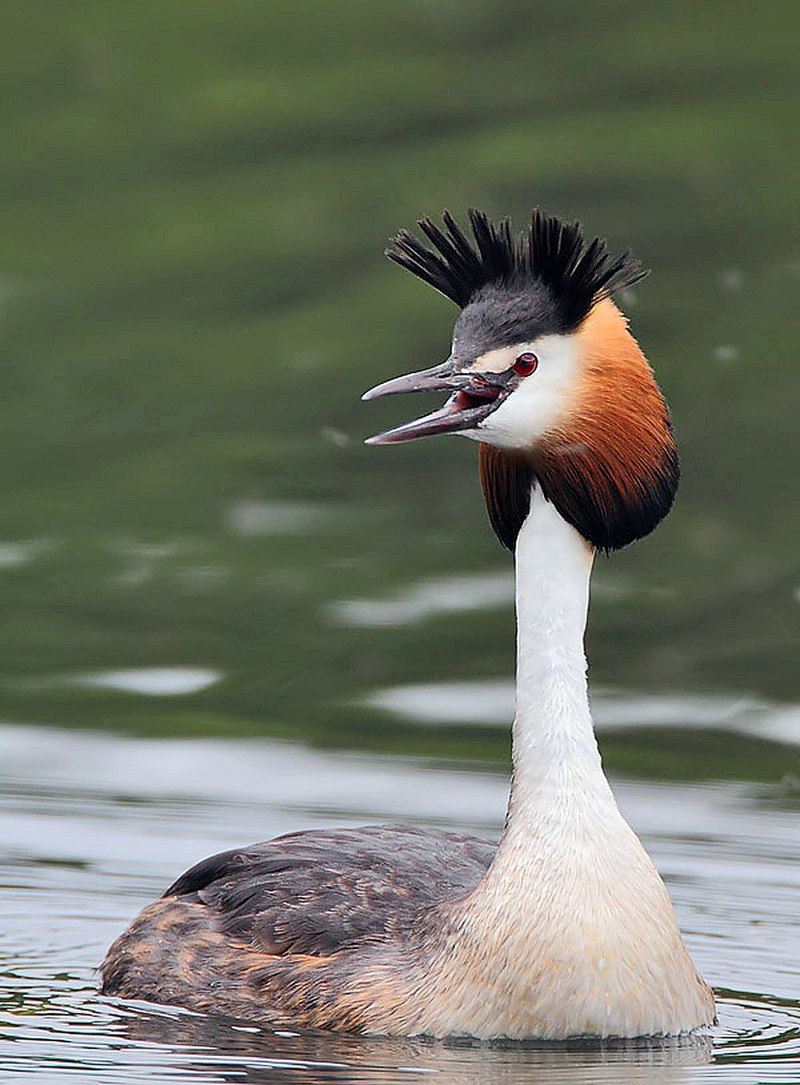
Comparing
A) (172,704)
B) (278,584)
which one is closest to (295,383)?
(278,584)

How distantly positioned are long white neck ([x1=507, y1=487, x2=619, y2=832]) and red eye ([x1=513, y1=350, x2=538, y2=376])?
1.21 feet

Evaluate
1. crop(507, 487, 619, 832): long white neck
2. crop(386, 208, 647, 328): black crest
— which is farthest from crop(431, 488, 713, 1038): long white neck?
crop(386, 208, 647, 328): black crest

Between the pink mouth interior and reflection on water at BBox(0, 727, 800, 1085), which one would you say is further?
the pink mouth interior

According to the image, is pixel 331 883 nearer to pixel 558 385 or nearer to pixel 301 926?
pixel 301 926

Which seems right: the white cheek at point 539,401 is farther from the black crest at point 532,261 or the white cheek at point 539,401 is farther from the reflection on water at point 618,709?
the reflection on water at point 618,709

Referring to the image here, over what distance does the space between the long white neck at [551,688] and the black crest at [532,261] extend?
63 centimetres

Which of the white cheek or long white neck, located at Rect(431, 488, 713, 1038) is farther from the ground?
the white cheek

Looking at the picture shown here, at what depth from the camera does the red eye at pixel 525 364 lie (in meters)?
9.74

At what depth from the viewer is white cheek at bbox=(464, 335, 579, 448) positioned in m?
9.65

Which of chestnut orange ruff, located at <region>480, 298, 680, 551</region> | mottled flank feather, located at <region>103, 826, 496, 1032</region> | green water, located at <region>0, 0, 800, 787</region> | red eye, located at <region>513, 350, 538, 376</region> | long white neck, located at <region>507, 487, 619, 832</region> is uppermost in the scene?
green water, located at <region>0, 0, 800, 787</region>

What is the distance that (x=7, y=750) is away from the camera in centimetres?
1355

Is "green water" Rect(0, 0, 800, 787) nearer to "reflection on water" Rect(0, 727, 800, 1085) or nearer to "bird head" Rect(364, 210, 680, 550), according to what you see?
"reflection on water" Rect(0, 727, 800, 1085)

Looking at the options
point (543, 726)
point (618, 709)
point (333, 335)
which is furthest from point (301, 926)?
point (333, 335)

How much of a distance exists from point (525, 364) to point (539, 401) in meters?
0.14
